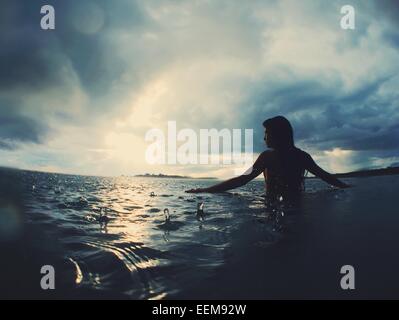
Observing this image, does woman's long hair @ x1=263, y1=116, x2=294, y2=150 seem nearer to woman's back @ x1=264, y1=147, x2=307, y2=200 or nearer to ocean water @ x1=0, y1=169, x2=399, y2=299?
woman's back @ x1=264, y1=147, x2=307, y2=200

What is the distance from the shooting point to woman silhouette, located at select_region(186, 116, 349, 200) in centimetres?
905

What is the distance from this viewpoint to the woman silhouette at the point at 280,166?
9055mm

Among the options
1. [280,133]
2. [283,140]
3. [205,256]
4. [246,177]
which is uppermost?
[280,133]

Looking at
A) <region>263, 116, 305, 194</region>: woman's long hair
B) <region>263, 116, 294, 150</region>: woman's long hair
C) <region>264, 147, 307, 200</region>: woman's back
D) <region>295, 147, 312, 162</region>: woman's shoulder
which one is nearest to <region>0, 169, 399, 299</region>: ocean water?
<region>264, 147, 307, 200</region>: woman's back

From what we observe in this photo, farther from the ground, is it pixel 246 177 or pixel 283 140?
pixel 283 140

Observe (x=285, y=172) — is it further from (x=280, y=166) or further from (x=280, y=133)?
(x=280, y=133)

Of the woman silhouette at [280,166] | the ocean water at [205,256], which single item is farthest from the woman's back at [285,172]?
the ocean water at [205,256]

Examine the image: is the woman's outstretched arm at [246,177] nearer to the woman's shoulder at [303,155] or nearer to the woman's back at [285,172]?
the woman's back at [285,172]

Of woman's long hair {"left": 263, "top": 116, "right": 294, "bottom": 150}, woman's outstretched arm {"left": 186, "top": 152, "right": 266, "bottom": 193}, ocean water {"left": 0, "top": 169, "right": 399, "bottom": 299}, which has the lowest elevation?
ocean water {"left": 0, "top": 169, "right": 399, "bottom": 299}

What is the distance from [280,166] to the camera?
29.6ft

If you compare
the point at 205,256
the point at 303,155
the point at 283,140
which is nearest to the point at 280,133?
the point at 283,140

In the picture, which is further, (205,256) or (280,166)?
(280,166)
